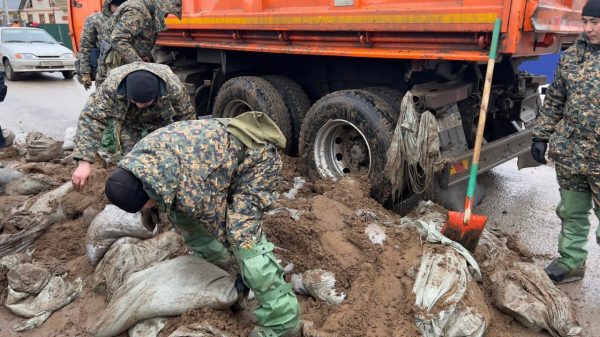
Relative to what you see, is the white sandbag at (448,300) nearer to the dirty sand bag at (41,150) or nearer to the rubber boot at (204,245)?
the rubber boot at (204,245)

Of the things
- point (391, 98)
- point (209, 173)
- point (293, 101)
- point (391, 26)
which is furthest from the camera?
point (293, 101)

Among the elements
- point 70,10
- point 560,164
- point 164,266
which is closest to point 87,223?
point 164,266

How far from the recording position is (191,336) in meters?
2.31

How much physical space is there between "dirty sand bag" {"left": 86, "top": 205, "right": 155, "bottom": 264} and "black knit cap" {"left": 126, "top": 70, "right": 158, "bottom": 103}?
2.85 feet

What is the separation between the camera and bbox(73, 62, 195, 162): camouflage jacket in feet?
9.77

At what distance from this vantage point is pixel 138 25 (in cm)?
471

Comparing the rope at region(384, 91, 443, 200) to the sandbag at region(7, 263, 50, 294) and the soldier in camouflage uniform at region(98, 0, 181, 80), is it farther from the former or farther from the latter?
the soldier in camouflage uniform at region(98, 0, 181, 80)

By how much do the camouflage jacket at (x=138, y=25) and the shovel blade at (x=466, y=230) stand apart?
10.7 ft

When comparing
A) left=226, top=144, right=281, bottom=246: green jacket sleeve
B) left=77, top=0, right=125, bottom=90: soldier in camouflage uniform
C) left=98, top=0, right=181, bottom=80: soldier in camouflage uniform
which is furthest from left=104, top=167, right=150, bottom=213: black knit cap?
left=77, top=0, right=125, bottom=90: soldier in camouflage uniform

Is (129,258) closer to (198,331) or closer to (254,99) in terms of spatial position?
(198,331)

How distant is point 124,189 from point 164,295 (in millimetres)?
775

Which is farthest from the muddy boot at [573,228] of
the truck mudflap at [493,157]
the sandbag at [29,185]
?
the sandbag at [29,185]

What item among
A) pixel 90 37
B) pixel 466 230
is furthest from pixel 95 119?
pixel 90 37

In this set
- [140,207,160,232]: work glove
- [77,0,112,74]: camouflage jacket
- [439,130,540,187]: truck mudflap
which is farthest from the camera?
[77,0,112,74]: camouflage jacket
